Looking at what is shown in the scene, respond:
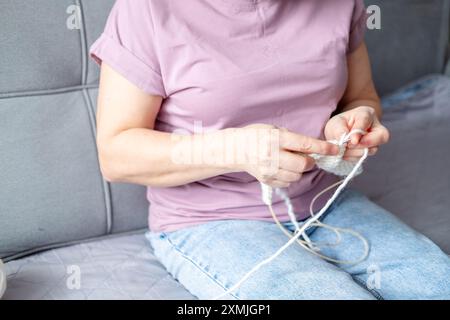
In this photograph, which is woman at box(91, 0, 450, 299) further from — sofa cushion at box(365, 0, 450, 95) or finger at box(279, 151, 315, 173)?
sofa cushion at box(365, 0, 450, 95)

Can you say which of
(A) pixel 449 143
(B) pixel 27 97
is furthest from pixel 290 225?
(A) pixel 449 143

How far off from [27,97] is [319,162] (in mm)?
500

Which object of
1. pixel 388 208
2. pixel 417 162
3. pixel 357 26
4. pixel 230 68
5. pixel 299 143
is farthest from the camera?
pixel 417 162

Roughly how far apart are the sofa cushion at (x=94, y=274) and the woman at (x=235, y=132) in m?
0.04

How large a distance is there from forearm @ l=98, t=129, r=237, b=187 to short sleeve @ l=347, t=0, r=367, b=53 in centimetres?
36

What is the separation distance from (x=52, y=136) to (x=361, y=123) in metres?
0.51

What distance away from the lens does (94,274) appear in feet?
3.16

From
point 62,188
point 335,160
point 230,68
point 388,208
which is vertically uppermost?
point 230,68

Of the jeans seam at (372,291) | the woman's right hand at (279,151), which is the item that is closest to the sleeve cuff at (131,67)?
the woman's right hand at (279,151)

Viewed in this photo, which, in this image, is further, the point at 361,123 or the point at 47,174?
the point at 47,174

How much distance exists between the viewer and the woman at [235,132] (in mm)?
825

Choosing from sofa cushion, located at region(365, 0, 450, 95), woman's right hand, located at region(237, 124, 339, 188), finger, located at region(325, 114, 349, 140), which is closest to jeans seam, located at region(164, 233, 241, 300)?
woman's right hand, located at region(237, 124, 339, 188)

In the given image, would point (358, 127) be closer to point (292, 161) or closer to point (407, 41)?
point (292, 161)

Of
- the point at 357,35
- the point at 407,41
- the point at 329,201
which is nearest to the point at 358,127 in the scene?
the point at 329,201
